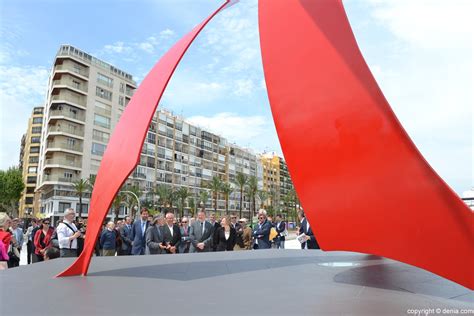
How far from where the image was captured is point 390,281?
5.14 m

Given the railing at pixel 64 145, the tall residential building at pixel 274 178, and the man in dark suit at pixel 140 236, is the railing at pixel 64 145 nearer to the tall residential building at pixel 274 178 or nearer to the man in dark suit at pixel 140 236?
the man in dark suit at pixel 140 236

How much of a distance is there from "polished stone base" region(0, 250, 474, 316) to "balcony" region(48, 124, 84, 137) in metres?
53.2

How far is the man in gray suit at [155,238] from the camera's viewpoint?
9.62 m

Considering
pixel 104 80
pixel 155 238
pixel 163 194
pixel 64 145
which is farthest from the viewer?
pixel 163 194

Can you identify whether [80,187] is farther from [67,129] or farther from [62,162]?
[67,129]

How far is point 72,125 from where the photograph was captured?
56.0 m

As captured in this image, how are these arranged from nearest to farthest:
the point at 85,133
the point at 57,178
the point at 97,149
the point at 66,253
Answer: the point at 66,253, the point at 57,178, the point at 85,133, the point at 97,149

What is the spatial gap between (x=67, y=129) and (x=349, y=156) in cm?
5761

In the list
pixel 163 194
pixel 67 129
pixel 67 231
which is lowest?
pixel 67 231

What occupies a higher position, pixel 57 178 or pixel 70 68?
pixel 70 68

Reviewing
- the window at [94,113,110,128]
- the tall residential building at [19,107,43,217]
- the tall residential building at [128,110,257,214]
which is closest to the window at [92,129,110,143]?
the window at [94,113,110,128]

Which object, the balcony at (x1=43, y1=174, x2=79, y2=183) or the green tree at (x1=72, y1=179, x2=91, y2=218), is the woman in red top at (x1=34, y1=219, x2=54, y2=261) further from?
the balcony at (x1=43, y1=174, x2=79, y2=183)

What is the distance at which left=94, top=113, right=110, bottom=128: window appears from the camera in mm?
59119

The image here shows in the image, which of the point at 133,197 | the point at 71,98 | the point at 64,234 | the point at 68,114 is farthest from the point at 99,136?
the point at 64,234
